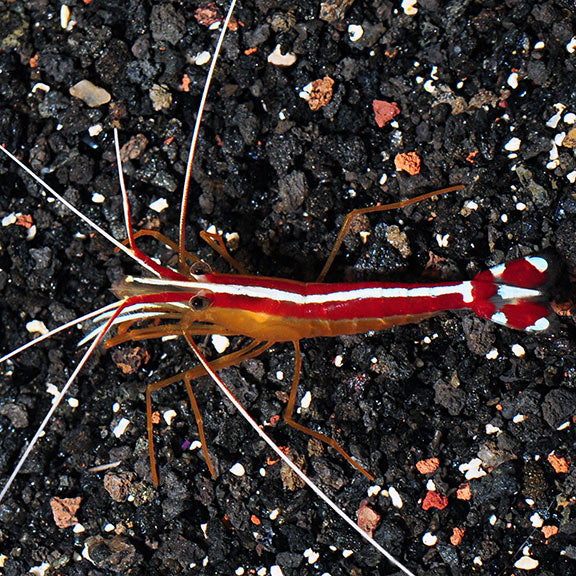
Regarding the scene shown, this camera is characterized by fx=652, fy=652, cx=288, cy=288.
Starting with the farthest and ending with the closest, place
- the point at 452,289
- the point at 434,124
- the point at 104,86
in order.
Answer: the point at 104,86, the point at 434,124, the point at 452,289

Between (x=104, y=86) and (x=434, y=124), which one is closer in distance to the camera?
(x=434, y=124)

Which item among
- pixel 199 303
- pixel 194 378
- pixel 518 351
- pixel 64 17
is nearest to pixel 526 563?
pixel 518 351

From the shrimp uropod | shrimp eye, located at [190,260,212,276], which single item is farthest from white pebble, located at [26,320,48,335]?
shrimp eye, located at [190,260,212,276]

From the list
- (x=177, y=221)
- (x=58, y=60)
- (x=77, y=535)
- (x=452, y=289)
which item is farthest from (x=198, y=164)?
(x=77, y=535)

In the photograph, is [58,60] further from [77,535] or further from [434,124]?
[77,535]

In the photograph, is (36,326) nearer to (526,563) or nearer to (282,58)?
(282,58)

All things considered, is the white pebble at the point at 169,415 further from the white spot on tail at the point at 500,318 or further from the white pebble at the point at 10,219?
the white spot on tail at the point at 500,318
